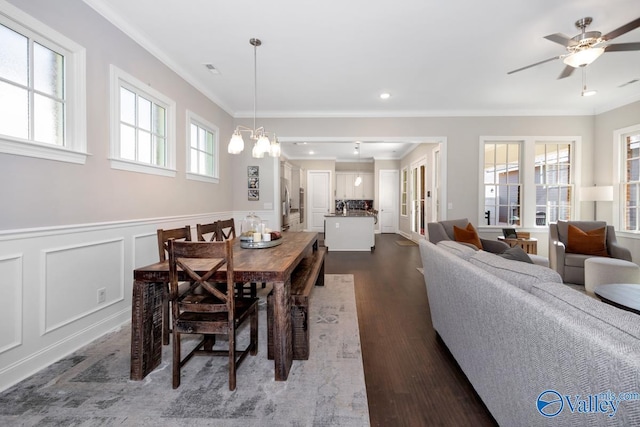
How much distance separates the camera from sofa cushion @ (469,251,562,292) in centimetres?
121

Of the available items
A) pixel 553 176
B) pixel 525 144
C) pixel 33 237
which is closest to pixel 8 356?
pixel 33 237

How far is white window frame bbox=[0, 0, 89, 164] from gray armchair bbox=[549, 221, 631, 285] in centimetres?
538

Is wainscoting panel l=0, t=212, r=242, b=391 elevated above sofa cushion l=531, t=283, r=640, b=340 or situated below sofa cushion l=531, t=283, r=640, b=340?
below

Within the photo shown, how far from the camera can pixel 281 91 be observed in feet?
13.8

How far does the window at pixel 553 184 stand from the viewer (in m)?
5.09

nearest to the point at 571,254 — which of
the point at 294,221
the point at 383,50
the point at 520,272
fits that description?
the point at 520,272

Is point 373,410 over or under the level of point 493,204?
under

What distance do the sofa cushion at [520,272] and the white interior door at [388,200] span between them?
8.14 meters

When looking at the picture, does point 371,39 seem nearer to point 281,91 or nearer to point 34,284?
point 281,91

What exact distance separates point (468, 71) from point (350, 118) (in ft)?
6.86

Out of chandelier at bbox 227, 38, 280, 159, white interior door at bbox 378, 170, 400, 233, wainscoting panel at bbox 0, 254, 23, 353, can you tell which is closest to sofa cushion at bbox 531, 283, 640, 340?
chandelier at bbox 227, 38, 280, 159

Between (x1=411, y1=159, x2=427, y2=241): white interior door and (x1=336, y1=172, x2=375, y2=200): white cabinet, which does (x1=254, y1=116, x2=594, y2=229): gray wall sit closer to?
(x1=411, y1=159, x2=427, y2=241): white interior door

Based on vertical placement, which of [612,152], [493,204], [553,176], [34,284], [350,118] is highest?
[350,118]

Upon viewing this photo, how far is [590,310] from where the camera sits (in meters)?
0.90
